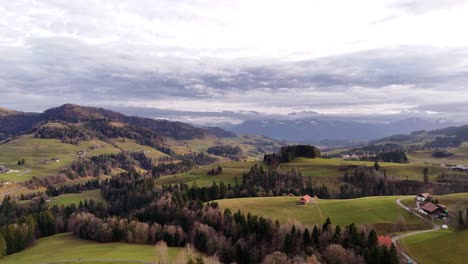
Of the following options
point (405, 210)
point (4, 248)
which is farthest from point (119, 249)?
point (405, 210)

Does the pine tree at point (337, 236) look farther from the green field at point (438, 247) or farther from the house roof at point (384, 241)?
the green field at point (438, 247)

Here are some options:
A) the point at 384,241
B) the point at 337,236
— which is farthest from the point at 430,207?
the point at 337,236

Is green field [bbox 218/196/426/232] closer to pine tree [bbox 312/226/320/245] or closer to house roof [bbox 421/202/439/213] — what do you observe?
house roof [bbox 421/202/439/213]

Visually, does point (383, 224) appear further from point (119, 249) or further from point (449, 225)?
point (119, 249)

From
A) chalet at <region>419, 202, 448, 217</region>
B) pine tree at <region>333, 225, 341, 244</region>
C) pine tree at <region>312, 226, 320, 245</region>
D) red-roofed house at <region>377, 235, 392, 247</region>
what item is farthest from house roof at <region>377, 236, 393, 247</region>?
chalet at <region>419, 202, 448, 217</region>

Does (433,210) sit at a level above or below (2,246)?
above

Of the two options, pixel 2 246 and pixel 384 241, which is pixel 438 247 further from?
pixel 2 246
